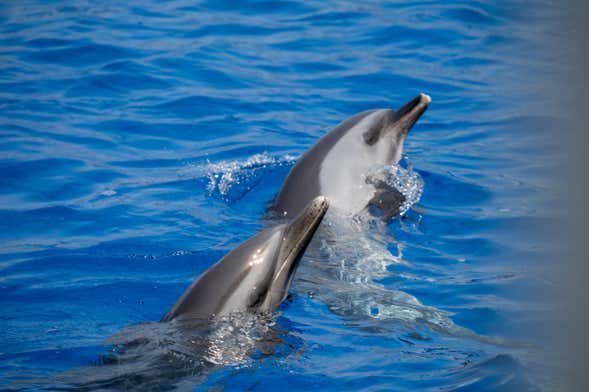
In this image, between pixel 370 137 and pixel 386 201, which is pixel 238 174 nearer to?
pixel 370 137

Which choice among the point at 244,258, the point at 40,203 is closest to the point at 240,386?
the point at 244,258

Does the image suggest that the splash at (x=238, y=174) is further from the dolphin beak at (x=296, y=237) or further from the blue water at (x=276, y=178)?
the dolphin beak at (x=296, y=237)

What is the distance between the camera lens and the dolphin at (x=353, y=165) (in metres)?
6.71

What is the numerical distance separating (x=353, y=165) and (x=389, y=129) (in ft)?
1.83

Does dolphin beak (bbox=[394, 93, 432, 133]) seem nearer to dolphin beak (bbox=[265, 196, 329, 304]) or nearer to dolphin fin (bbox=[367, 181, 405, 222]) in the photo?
dolphin fin (bbox=[367, 181, 405, 222])

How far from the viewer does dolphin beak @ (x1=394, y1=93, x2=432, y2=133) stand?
704cm

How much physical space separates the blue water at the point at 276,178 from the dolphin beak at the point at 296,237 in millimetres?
265

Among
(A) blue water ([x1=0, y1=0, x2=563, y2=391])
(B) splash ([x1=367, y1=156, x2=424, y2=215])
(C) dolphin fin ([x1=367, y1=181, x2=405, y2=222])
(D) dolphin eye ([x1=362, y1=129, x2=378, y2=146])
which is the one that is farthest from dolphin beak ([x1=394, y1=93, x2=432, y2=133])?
(A) blue water ([x1=0, y1=0, x2=563, y2=391])

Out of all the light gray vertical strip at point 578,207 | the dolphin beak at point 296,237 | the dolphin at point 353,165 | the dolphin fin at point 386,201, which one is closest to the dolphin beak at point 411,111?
the dolphin at point 353,165

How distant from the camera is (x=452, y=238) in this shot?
713cm

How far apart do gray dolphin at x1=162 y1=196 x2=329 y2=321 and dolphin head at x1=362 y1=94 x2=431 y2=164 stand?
95.0 inches

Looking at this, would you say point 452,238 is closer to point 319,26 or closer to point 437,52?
point 437,52

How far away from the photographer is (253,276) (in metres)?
4.68

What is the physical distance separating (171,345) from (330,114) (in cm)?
647
